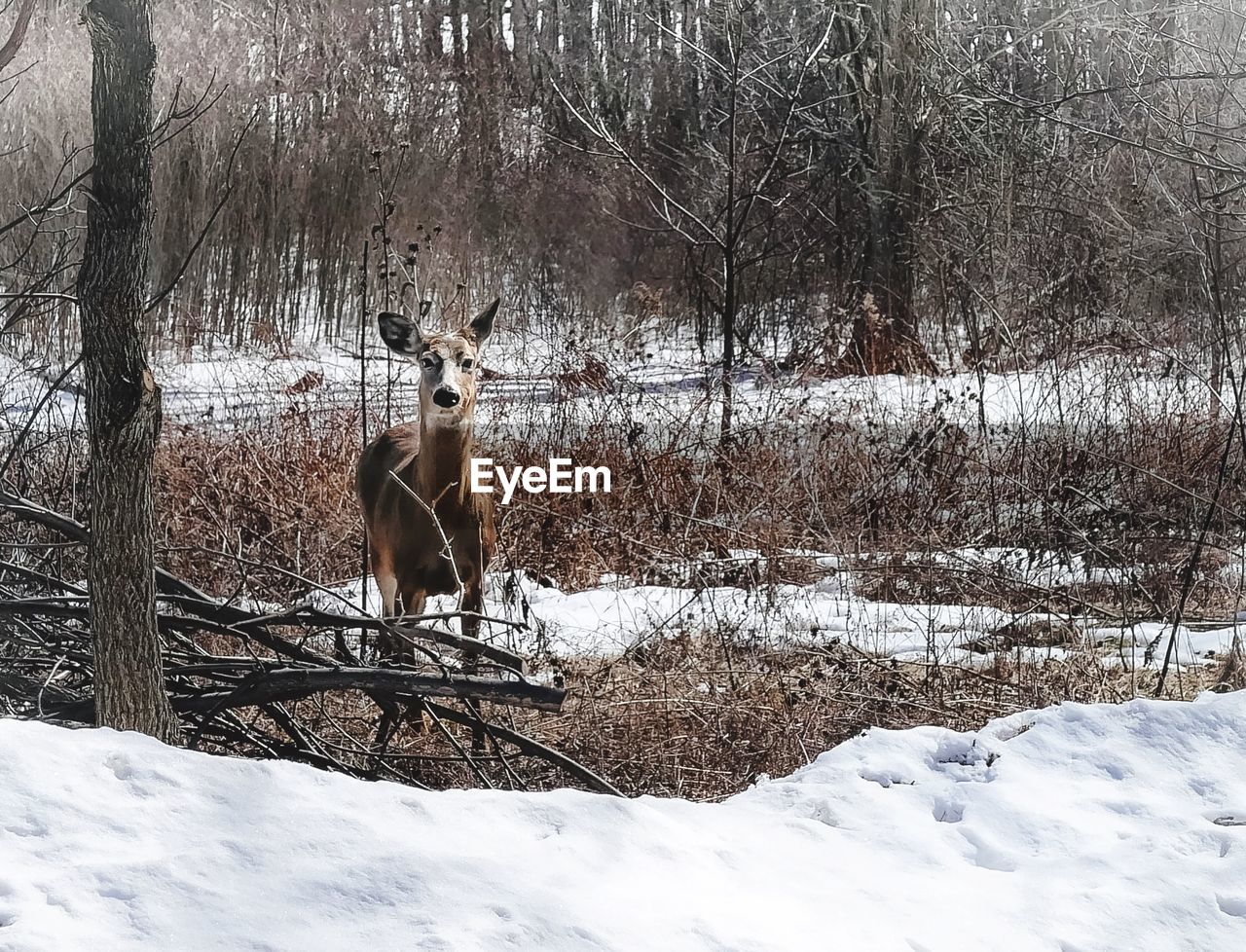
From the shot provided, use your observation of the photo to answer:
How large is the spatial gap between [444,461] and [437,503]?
178mm

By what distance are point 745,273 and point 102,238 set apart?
14488mm

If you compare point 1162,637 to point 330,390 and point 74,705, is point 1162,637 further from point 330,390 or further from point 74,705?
point 330,390

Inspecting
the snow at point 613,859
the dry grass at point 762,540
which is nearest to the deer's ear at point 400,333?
the dry grass at point 762,540

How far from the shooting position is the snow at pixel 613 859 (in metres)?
2.24

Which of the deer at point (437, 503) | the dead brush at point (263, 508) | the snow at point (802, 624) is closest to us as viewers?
the deer at point (437, 503)

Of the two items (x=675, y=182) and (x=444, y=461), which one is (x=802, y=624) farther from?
(x=675, y=182)

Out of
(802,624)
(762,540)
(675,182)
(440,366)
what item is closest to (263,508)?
(440,366)

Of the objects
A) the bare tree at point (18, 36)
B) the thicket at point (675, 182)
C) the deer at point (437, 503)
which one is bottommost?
the deer at point (437, 503)

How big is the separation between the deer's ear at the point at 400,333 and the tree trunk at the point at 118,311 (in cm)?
213

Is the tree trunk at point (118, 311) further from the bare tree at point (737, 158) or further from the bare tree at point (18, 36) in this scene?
the bare tree at point (737, 158)

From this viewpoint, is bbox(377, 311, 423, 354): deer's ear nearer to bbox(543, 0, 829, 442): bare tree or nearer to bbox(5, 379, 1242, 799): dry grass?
bbox(5, 379, 1242, 799): dry grass

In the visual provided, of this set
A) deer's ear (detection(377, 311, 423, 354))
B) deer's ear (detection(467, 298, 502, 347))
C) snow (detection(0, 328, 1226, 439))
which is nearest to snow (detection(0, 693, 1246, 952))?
deer's ear (detection(377, 311, 423, 354))

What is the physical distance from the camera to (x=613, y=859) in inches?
103

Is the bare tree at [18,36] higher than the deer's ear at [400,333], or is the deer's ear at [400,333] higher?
the bare tree at [18,36]
